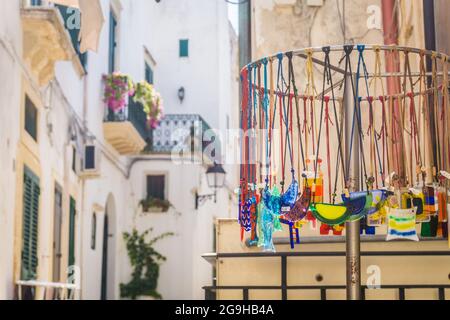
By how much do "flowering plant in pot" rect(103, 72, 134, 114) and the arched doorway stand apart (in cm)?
251

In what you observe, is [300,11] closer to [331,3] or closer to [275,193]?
[331,3]

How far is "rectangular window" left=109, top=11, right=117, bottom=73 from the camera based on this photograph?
19.8 m

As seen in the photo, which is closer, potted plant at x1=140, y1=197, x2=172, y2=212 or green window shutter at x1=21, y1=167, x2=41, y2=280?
green window shutter at x1=21, y1=167, x2=41, y2=280

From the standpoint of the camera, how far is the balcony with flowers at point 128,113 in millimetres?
19266

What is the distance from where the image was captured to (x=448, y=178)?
5.87 meters

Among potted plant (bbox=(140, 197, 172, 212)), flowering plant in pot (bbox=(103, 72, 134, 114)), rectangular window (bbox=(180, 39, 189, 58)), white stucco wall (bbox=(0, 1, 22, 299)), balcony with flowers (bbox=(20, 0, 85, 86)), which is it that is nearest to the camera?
white stucco wall (bbox=(0, 1, 22, 299))

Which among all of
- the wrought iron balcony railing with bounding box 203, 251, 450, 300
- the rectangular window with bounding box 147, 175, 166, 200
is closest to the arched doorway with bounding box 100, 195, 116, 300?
the rectangular window with bounding box 147, 175, 166, 200

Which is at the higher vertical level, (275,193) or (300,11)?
(300,11)

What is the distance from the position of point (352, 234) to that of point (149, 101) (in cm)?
1635

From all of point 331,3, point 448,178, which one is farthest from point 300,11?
point 448,178

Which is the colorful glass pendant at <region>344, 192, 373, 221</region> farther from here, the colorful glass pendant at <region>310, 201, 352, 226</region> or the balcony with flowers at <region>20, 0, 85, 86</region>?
the balcony with flowers at <region>20, 0, 85, 86</region>

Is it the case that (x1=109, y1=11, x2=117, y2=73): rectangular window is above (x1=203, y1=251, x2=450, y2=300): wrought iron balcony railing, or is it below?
above

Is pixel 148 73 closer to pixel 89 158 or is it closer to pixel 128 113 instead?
pixel 128 113
